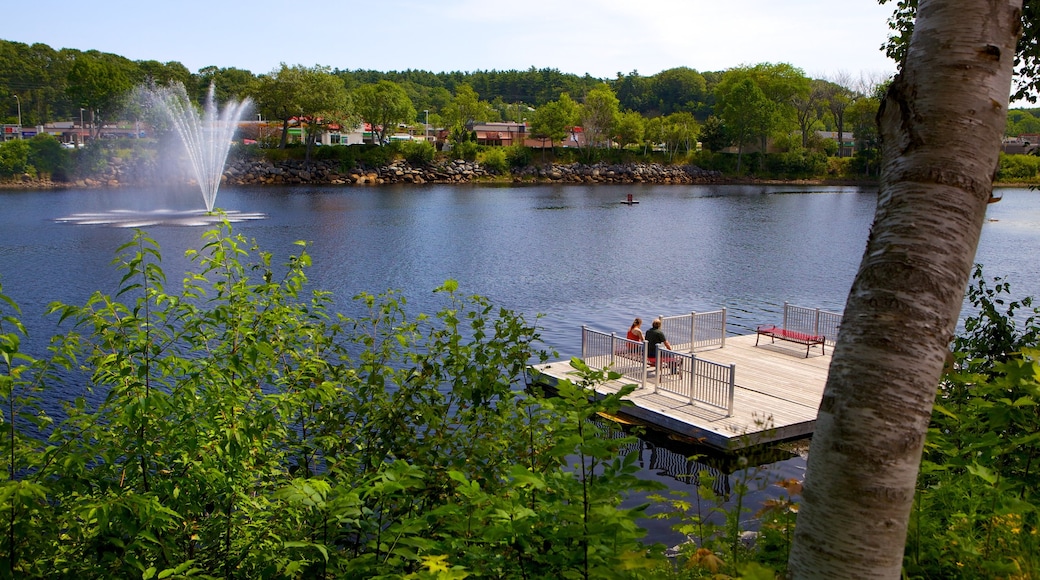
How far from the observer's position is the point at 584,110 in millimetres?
115750

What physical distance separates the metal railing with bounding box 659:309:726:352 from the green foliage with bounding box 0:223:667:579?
13.2 metres

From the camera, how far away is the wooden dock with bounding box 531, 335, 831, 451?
13852 millimetres

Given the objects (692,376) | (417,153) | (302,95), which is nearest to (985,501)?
(692,376)

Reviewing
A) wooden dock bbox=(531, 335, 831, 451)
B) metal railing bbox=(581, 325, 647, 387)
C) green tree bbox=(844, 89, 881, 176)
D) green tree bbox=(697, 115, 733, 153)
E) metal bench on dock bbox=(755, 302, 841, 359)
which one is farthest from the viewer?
green tree bbox=(697, 115, 733, 153)

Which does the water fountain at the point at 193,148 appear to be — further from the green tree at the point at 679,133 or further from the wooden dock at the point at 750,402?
the green tree at the point at 679,133

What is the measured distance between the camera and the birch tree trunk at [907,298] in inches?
97.7

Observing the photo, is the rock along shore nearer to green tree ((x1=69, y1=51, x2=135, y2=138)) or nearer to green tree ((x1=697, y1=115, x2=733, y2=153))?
green tree ((x1=697, y1=115, x2=733, y2=153))

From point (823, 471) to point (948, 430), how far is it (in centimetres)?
445

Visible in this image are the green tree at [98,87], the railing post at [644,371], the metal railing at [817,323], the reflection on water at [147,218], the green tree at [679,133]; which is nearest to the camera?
the railing post at [644,371]

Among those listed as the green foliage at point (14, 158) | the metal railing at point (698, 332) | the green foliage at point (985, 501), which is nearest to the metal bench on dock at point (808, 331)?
the metal railing at point (698, 332)

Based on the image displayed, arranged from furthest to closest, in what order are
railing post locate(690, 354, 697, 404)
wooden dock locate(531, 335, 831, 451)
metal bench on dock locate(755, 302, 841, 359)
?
metal bench on dock locate(755, 302, 841, 359), railing post locate(690, 354, 697, 404), wooden dock locate(531, 335, 831, 451)

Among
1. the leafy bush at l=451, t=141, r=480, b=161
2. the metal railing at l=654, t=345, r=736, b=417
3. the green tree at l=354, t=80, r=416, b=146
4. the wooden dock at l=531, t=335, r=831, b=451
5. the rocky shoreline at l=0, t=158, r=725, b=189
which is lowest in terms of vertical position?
the wooden dock at l=531, t=335, r=831, b=451

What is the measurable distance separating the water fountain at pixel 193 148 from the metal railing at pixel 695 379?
122 feet

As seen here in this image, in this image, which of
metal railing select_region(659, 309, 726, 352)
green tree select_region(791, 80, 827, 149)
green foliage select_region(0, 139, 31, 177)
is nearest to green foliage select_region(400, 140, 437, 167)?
green foliage select_region(0, 139, 31, 177)
